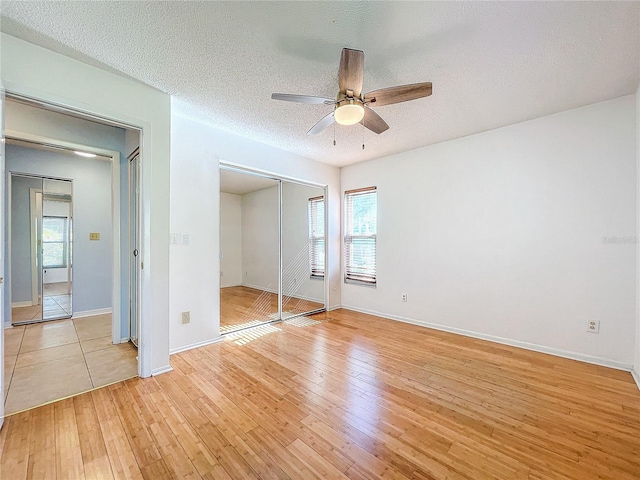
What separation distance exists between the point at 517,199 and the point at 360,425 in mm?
2959

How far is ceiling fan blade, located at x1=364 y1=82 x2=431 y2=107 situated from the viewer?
1.80 metres

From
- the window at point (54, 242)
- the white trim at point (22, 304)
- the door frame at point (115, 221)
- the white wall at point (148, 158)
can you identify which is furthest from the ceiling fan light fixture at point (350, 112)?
the white trim at point (22, 304)

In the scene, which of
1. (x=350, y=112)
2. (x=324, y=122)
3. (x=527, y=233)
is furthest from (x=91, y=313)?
(x=527, y=233)

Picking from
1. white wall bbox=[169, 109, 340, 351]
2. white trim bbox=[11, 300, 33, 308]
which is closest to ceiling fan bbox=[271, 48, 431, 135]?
white wall bbox=[169, 109, 340, 351]

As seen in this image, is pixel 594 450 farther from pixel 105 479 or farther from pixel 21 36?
pixel 21 36

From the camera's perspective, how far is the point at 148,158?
2.34 m

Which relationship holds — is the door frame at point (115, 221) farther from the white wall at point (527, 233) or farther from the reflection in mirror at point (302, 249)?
the white wall at point (527, 233)

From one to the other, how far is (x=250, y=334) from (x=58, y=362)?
6.15 feet

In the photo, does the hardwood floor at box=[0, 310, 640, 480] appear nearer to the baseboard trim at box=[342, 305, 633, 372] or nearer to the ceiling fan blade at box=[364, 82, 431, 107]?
the baseboard trim at box=[342, 305, 633, 372]

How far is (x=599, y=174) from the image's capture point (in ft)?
8.48

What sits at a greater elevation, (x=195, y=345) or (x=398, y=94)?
(x=398, y=94)

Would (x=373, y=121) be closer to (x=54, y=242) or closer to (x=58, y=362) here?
(x=58, y=362)

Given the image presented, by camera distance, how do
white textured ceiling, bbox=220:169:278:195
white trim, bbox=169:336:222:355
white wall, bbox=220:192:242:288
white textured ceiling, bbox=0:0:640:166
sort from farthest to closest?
white wall, bbox=220:192:242:288, white textured ceiling, bbox=220:169:278:195, white trim, bbox=169:336:222:355, white textured ceiling, bbox=0:0:640:166

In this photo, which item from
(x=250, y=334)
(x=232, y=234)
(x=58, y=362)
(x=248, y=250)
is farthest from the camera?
(x=232, y=234)
